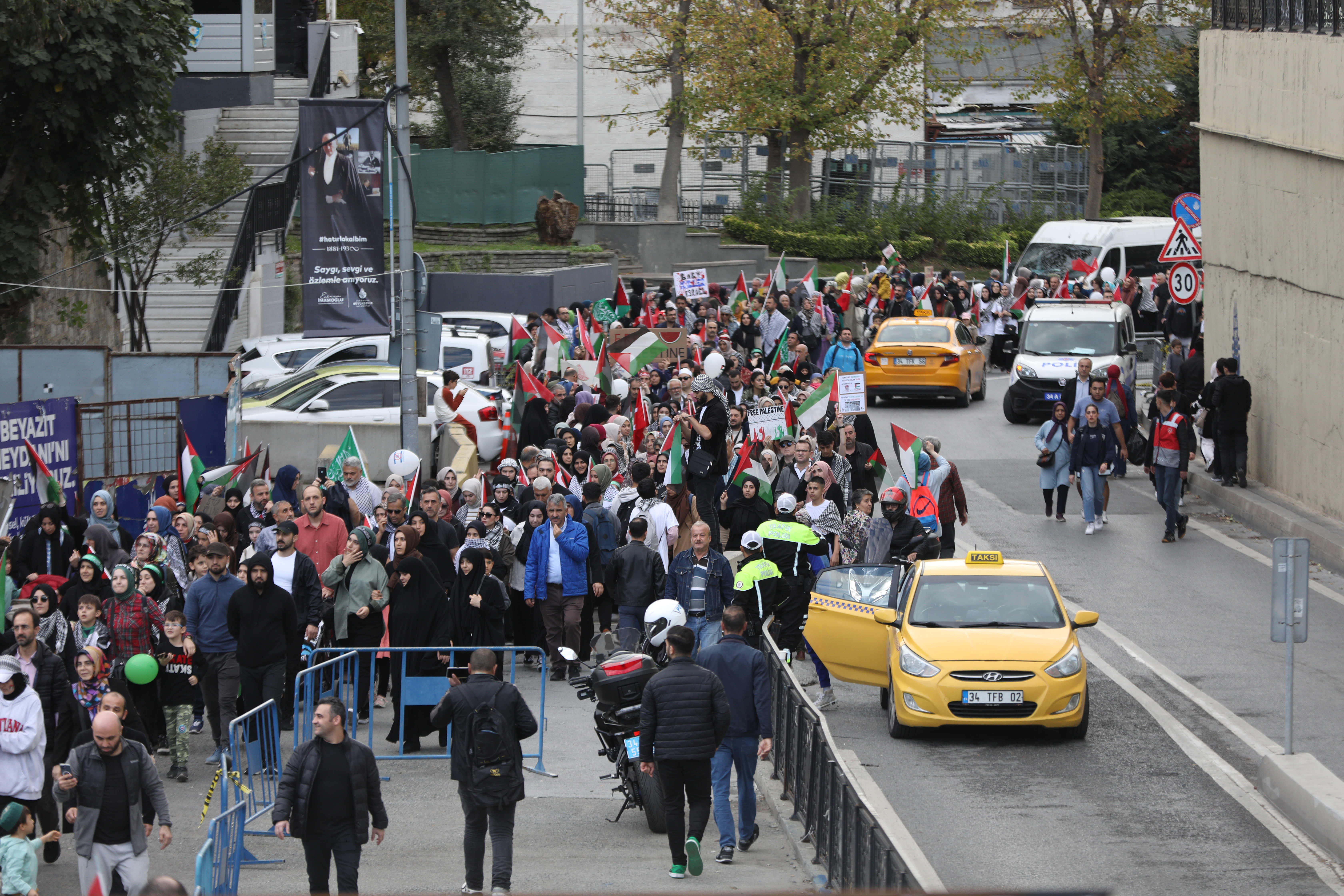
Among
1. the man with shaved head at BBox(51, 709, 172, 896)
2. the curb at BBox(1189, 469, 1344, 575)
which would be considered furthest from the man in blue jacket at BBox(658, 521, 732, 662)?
the curb at BBox(1189, 469, 1344, 575)

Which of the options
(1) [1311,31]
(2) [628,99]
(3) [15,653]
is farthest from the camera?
(2) [628,99]

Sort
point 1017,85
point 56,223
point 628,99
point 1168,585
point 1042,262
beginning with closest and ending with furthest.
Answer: point 1168,585 → point 56,223 → point 1042,262 → point 628,99 → point 1017,85

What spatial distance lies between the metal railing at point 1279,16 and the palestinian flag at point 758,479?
9058 mm

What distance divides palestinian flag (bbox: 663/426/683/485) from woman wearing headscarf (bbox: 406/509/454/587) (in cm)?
399

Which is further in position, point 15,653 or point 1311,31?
point 1311,31

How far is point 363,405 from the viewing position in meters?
22.6

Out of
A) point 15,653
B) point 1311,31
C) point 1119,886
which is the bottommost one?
point 1119,886

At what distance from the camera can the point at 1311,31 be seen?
70.1 ft

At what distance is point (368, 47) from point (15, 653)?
37948 millimetres

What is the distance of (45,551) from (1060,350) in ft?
65.3

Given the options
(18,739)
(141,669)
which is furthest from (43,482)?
(18,739)

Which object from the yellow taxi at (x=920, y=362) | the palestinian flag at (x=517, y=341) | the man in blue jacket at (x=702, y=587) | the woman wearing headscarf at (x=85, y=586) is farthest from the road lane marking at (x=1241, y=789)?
the yellow taxi at (x=920, y=362)

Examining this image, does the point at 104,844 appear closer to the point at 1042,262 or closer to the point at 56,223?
the point at 56,223

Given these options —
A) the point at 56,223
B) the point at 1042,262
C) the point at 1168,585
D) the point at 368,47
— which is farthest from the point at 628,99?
the point at 1168,585
